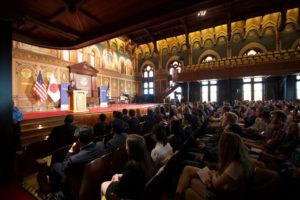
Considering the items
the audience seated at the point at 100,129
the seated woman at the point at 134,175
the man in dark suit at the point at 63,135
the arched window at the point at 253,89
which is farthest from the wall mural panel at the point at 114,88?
the seated woman at the point at 134,175

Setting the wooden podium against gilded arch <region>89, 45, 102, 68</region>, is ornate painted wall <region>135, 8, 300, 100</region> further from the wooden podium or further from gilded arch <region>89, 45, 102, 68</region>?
the wooden podium

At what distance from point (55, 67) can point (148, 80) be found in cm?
1018

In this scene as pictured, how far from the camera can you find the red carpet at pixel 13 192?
2.10m

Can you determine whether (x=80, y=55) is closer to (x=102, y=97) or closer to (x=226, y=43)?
(x=102, y=97)

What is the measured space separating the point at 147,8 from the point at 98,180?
2.17 m

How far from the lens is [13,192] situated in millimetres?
2180

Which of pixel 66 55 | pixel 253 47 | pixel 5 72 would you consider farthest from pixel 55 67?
pixel 253 47

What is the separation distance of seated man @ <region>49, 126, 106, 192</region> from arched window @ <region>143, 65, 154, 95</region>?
16.2 m

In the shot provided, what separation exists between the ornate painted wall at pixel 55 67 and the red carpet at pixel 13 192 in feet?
23.2

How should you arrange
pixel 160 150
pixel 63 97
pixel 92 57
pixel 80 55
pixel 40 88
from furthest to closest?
pixel 92 57, pixel 80 55, pixel 63 97, pixel 40 88, pixel 160 150

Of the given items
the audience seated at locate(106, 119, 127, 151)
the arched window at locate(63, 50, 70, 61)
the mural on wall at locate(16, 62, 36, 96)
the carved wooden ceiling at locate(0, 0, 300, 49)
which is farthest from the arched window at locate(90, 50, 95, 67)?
the audience seated at locate(106, 119, 127, 151)

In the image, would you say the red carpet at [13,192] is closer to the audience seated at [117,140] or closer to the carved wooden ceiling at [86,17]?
the audience seated at [117,140]

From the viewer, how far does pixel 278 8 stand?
1104 cm

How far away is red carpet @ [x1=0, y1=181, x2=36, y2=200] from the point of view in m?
2.10
